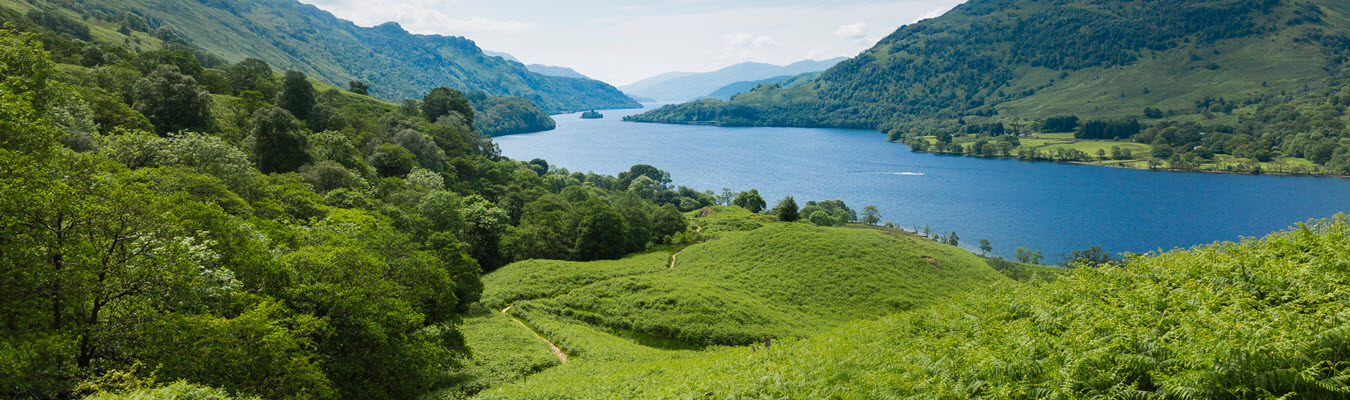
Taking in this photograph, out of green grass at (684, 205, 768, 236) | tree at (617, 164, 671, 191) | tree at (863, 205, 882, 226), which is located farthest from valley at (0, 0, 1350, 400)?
tree at (617, 164, 671, 191)

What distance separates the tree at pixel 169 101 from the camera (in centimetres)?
5940

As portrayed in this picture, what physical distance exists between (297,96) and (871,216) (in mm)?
113215

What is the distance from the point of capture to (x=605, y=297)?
4781 cm

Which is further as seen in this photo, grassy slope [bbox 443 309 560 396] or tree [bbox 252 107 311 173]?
tree [bbox 252 107 311 173]

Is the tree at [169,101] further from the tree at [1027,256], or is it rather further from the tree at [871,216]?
the tree at [1027,256]

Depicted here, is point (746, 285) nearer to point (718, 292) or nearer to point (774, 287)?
point (774, 287)

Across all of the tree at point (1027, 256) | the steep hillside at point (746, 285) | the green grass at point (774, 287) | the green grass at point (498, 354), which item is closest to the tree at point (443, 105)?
the steep hillside at point (746, 285)

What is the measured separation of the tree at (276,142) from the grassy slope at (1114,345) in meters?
53.6

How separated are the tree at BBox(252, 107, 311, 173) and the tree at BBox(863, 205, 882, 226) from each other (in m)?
109

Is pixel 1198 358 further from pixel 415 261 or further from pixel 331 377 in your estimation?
pixel 415 261

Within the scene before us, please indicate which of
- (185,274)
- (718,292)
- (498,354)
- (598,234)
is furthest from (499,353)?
(598,234)

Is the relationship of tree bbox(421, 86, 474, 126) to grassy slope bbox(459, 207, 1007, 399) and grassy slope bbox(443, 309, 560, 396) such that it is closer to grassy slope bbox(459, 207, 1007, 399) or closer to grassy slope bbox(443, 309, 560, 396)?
grassy slope bbox(459, 207, 1007, 399)

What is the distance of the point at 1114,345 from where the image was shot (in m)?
12.8

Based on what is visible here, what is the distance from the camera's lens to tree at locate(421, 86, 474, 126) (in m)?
125
